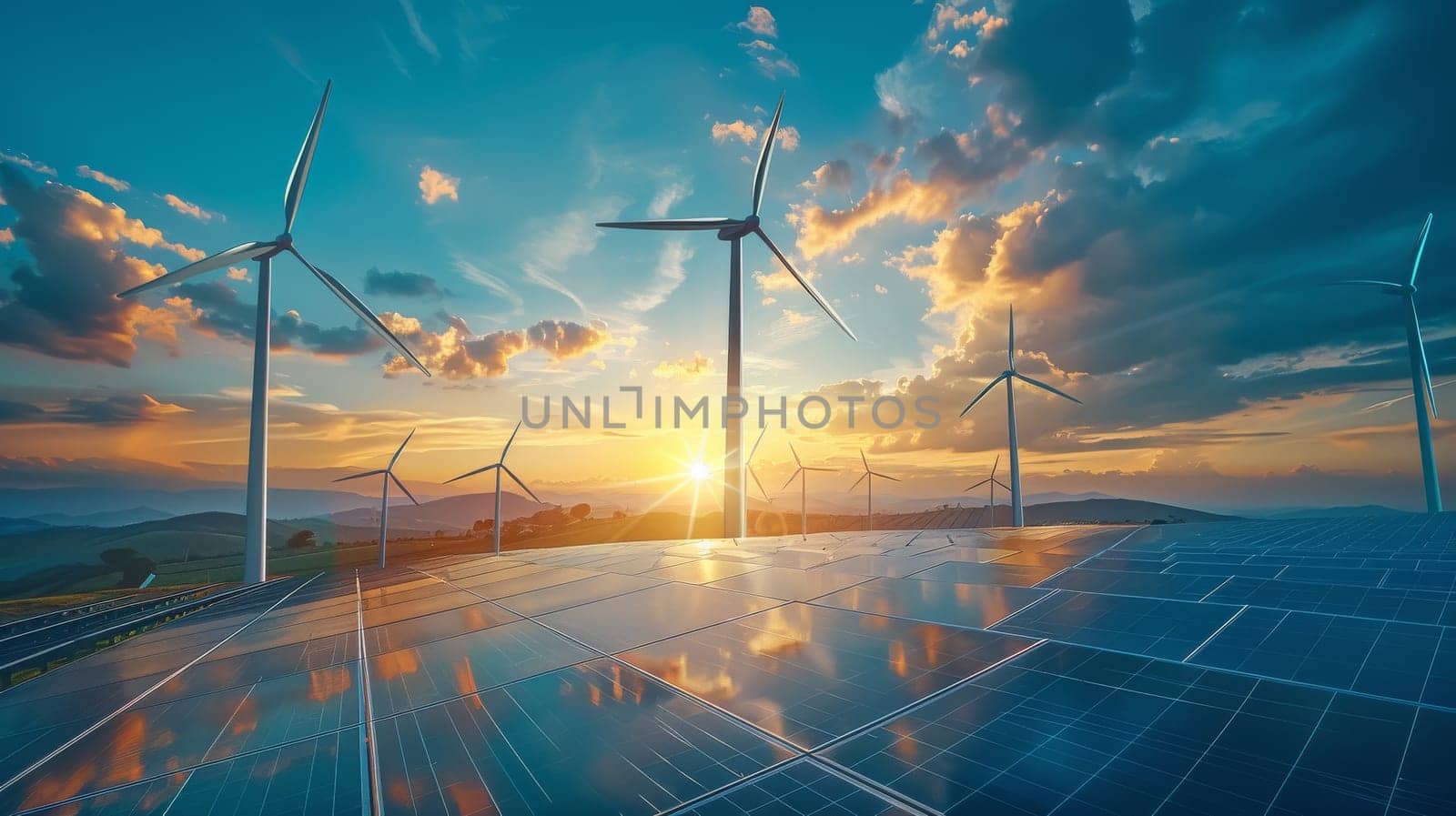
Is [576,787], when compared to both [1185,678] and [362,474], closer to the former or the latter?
[1185,678]

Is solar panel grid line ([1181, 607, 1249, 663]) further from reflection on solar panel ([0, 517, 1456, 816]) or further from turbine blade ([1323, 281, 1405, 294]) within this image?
turbine blade ([1323, 281, 1405, 294])

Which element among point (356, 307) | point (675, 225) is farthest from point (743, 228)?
point (356, 307)

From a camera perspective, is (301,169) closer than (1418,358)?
Yes

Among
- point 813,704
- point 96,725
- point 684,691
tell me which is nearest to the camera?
point 813,704

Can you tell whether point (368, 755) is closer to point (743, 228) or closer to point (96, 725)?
point (96, 725)

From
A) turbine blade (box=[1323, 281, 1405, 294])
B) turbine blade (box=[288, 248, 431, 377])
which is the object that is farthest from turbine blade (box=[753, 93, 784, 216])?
turbine blade (box=[1323, 281, 1405, 294])

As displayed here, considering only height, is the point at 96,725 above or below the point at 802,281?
below

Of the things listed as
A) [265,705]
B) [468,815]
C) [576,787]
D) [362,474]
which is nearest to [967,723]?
[576,787]
